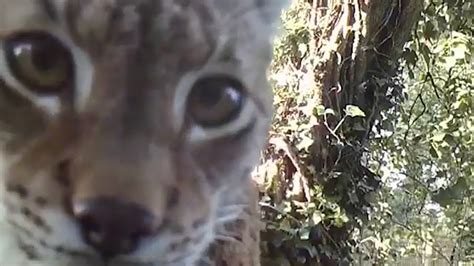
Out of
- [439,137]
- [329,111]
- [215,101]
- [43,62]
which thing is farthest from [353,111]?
[43,62]

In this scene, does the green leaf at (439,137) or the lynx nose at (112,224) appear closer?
the lynx nose at (112,224)

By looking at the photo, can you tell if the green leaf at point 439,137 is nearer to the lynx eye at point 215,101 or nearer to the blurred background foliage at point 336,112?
the blurred background foliage at point 336,112

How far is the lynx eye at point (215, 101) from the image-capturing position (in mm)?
797

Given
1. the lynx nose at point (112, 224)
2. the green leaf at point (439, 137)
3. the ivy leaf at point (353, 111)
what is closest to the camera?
the lynx nose at point (112, 224)

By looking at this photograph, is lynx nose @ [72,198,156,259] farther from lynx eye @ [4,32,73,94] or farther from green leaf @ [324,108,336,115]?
green leaf @ [324,108,336,115]

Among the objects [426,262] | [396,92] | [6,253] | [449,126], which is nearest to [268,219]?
[396,92]

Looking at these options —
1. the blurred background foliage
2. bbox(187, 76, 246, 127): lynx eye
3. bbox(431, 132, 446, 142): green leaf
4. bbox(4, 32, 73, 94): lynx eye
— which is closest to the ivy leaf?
the blurred background foliage

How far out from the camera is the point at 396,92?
2.35 m

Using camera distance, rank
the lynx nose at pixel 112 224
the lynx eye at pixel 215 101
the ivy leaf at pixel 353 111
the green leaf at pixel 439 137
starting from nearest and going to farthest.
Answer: the lynx nose at pixel 112 224 → the lynx eye at pixel 215 101 → the ivy leaf at pixel 353 111 → the green leaf at pixel 439 137

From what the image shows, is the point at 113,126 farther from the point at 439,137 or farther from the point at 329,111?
the point at 439,137

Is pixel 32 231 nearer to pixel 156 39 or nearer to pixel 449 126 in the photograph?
pixel 156 39

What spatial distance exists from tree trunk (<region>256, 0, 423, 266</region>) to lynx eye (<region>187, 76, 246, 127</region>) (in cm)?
128

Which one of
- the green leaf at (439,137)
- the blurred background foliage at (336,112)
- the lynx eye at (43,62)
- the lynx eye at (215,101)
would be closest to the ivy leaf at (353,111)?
the blurred background foliage at (336,112)

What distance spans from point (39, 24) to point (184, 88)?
5.0 inches
